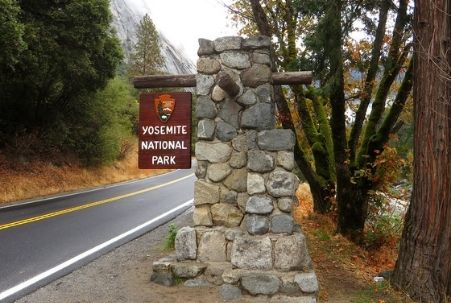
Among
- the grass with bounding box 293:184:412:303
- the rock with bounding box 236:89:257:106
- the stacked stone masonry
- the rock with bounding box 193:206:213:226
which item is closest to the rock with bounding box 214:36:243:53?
the stacked stone masonry

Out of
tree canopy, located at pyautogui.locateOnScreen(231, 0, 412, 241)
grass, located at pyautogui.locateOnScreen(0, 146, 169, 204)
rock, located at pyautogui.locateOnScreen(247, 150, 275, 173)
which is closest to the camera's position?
rock, located at pyautogui.locateOnScreen(247, 150, 275, 173)

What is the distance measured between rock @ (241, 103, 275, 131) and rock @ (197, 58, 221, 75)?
2.46 feet

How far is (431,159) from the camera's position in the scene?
19.1ft

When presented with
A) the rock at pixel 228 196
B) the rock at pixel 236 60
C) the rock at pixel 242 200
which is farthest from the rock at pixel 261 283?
the rock at pixel 236 60

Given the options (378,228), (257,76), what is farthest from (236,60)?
(378,228)

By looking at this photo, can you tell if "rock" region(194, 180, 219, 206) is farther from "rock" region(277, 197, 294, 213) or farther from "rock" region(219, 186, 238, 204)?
"rock" region(277, 197, 294, 213)

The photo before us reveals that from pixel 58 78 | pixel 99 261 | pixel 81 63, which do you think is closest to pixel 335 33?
pixel 99 261

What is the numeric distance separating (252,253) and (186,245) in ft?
3.00

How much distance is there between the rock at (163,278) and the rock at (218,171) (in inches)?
55.0

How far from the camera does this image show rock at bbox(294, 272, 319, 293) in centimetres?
548

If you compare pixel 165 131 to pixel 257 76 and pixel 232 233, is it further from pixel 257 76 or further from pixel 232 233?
pixel 232 233

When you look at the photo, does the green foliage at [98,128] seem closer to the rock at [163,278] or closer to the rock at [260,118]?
the rock at [163,278]

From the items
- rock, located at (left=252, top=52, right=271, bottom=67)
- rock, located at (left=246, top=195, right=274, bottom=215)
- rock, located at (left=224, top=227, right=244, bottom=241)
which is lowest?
rock, located at (left=224, top=227, right=244, bottom=241)

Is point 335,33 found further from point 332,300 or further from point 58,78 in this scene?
point 58,78
